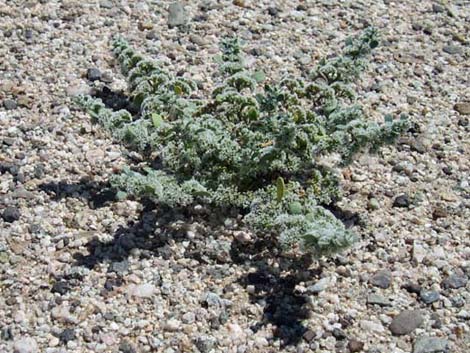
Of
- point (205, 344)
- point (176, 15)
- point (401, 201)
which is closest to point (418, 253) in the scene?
point (401, 201)

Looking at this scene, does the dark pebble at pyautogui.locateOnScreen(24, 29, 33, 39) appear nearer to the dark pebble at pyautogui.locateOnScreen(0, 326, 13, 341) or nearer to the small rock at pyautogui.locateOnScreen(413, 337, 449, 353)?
the dark pebble at pyautogui.locateOnScreen(0, 326, 13, 341)

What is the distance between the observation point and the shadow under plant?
3.38 meters

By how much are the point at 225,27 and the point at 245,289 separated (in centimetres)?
210

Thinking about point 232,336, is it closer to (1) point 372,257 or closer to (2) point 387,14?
(1) point 372,257

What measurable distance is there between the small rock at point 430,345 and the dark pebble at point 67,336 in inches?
48.9

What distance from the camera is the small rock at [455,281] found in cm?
352

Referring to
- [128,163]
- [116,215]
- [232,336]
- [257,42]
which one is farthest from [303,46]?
[232,336]

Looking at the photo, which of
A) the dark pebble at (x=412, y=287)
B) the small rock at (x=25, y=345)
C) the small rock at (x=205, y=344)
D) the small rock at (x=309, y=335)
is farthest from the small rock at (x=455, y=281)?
the small rock at (x=25, y=345)

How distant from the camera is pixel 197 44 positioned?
16.2 ft

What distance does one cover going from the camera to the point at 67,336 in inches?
127

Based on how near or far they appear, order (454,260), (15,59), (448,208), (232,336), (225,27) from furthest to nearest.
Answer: (225,27) → (15,59) → (448,208) → (454,260) → (232,336)

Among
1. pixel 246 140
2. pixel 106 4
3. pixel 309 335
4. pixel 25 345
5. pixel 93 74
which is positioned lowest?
pixel 25 345

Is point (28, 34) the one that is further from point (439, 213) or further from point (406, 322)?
point (406, 322)

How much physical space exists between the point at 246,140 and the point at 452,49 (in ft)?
5.91
